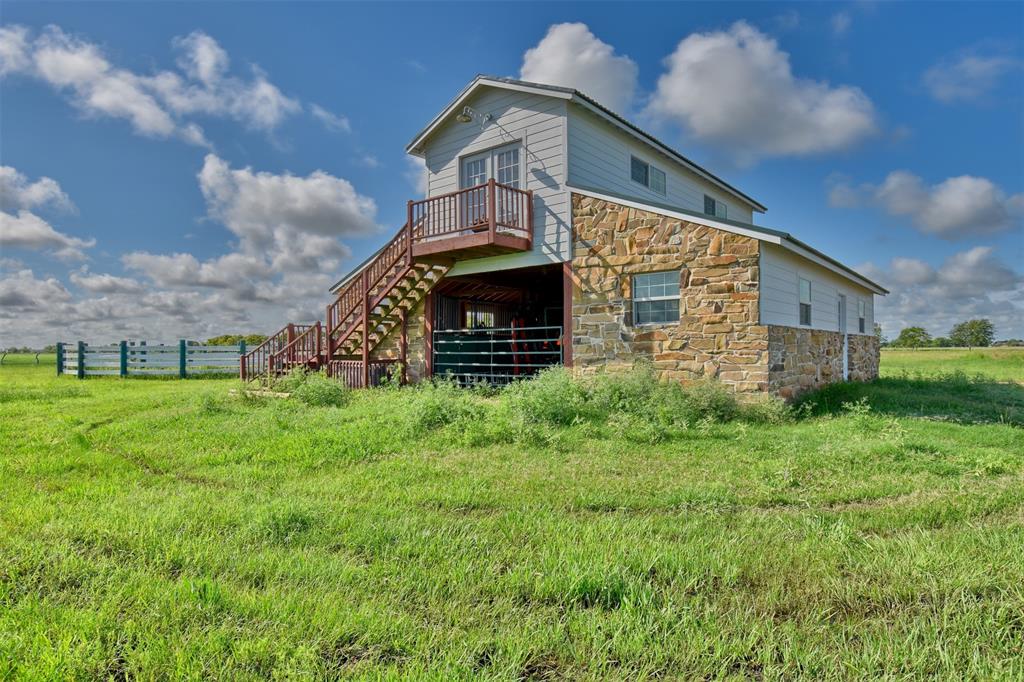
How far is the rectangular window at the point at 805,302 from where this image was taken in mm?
12492

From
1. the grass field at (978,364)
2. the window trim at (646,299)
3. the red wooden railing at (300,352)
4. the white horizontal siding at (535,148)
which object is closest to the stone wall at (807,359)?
the window trim at (646,299)

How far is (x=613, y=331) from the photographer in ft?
39.4

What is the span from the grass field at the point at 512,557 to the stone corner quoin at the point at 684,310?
3.10 metres

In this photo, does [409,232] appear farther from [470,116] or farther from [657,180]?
[657,180]

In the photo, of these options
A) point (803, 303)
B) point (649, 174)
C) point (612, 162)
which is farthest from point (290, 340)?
point (803, 303)

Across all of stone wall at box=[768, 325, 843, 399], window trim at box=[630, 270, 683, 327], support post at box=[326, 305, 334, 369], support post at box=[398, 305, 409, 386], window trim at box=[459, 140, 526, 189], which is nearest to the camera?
stone wall at box=[768, 325, 843, 399]

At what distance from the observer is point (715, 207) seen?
61.8 ft

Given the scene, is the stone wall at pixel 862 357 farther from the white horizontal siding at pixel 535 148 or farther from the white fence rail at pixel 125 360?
the white fence rail at pixel 125 360

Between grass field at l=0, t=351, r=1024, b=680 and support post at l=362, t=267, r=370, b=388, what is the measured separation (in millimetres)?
7121

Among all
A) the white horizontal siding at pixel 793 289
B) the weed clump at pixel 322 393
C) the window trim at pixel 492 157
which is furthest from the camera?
the window trim at pixel 492 157

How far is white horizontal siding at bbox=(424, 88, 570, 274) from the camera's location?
41.9ft

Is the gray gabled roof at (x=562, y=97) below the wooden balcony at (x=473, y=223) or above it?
above

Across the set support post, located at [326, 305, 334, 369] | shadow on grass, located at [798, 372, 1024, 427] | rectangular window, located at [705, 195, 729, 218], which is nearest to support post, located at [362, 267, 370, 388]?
support post, located at [326, 305, 334, 369]

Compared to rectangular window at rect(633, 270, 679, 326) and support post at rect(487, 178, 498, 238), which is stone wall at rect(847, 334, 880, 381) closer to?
rectangular window at rect(633, 270, 679, 326)
